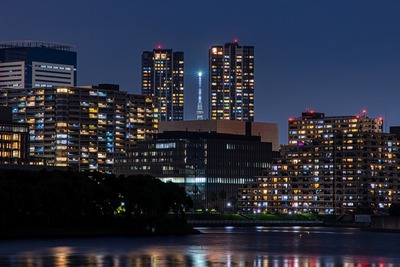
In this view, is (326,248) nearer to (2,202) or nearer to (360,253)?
(360,253)

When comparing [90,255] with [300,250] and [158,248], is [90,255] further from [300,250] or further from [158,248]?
[300,250]

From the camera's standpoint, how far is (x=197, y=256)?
165625mm

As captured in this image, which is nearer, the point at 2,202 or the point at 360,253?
the point at 360,253

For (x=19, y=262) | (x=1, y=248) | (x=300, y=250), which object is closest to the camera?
(x=19, y=262)

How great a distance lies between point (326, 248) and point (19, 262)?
68626mm

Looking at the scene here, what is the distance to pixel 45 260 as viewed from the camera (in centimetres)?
15138

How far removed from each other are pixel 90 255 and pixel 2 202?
3883 cm

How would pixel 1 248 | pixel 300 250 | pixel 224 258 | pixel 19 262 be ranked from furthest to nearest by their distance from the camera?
pixel 300 250 < pixel 1 248 < pixel 224 258 < pixel 19 262

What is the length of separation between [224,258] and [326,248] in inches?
1567

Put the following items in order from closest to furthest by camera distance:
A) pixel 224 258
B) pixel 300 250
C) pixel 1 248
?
pixel 224 258 < pixel 1 248 < pixel 300 250

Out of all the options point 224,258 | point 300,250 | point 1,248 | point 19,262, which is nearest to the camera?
point 19,262

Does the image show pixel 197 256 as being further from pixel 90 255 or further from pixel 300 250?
pixel 300 250

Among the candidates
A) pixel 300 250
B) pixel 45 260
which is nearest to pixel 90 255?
pixel 45 260

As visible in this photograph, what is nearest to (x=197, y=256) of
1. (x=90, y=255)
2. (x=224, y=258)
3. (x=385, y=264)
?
(x=224, y=258)
